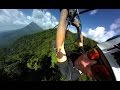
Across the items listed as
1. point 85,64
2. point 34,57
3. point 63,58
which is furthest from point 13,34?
point 85,64

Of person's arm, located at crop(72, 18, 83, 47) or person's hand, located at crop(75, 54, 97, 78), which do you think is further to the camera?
person's arm, located at crop(72, 18, 83, 47)

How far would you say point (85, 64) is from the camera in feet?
11.4

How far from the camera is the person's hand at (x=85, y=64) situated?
11.2 feet

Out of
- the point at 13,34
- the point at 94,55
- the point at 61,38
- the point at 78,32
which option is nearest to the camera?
the point at 94,55

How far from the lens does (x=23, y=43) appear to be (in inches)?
181

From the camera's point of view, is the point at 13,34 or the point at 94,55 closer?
the point at 94,55

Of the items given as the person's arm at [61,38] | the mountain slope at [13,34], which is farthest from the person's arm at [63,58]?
the mountain slope at [13,34]

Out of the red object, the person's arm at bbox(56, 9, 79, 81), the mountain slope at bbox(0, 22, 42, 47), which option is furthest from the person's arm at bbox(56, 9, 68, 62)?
the mountain slope at bbox(0, 22, 42, 47)

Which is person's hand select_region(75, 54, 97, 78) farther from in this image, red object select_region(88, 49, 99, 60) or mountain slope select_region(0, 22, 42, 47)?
mountain slope select_region(0, 22, 42, 47)

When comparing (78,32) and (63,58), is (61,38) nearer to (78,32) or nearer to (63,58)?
(63,58)

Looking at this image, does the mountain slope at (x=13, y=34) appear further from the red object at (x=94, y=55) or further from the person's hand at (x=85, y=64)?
the red object at (x=94, y=55)

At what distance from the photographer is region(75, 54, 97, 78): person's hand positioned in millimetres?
3401

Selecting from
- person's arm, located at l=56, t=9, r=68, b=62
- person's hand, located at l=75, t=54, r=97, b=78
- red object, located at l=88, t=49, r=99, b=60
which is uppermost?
person's arm, located at l=56, t=9, r=68, b=62

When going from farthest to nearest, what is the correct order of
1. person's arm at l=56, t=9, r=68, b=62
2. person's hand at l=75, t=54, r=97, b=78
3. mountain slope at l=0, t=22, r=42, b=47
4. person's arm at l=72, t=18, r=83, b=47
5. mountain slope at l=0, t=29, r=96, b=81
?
mountain slope at l=0, t=22, r=42, b=47 → mountain slope at l=0, t=29, r=96, b=81 → person's arm at l=72, t=18, r=83, b=47 → person's arm at l=56, t=9, r=68, b=62 → person's hand at l=75, t=54, r=97, b=78
